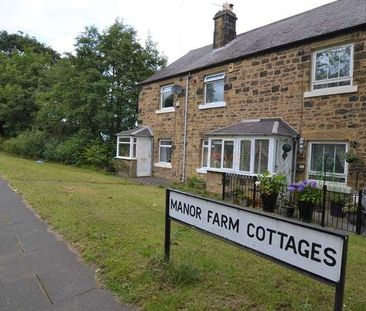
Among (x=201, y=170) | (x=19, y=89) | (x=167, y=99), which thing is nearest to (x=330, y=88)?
(x=201, y=170)

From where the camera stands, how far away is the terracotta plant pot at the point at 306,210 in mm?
8211

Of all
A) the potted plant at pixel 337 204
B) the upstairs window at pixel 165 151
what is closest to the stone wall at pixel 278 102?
the upstairs window at pixel 165 151

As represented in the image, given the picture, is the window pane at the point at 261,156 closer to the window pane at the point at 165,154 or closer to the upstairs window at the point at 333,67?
the upstairs window at the point at 333,67

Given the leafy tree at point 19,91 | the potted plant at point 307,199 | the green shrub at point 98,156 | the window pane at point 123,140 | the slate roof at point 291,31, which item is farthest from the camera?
the leafy tree at point 19,91

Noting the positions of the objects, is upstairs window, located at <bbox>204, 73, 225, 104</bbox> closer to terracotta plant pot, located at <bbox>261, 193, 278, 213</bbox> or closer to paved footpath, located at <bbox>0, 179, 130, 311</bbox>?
terracotta plant pot, located at <bbox>261, 193, 278, 213</bbox>

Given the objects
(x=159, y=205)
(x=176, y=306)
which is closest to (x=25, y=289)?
(x=176, y=306)

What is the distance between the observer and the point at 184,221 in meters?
3.83

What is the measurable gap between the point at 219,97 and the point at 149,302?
1248cm

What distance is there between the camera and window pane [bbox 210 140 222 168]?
13.8 meters

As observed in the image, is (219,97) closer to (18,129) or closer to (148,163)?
(148,163)

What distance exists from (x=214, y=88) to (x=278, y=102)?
386cm

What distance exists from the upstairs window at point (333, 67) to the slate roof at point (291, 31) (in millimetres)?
616

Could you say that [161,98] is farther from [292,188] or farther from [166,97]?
[292,188]

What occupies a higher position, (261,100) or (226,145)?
(261,100)
